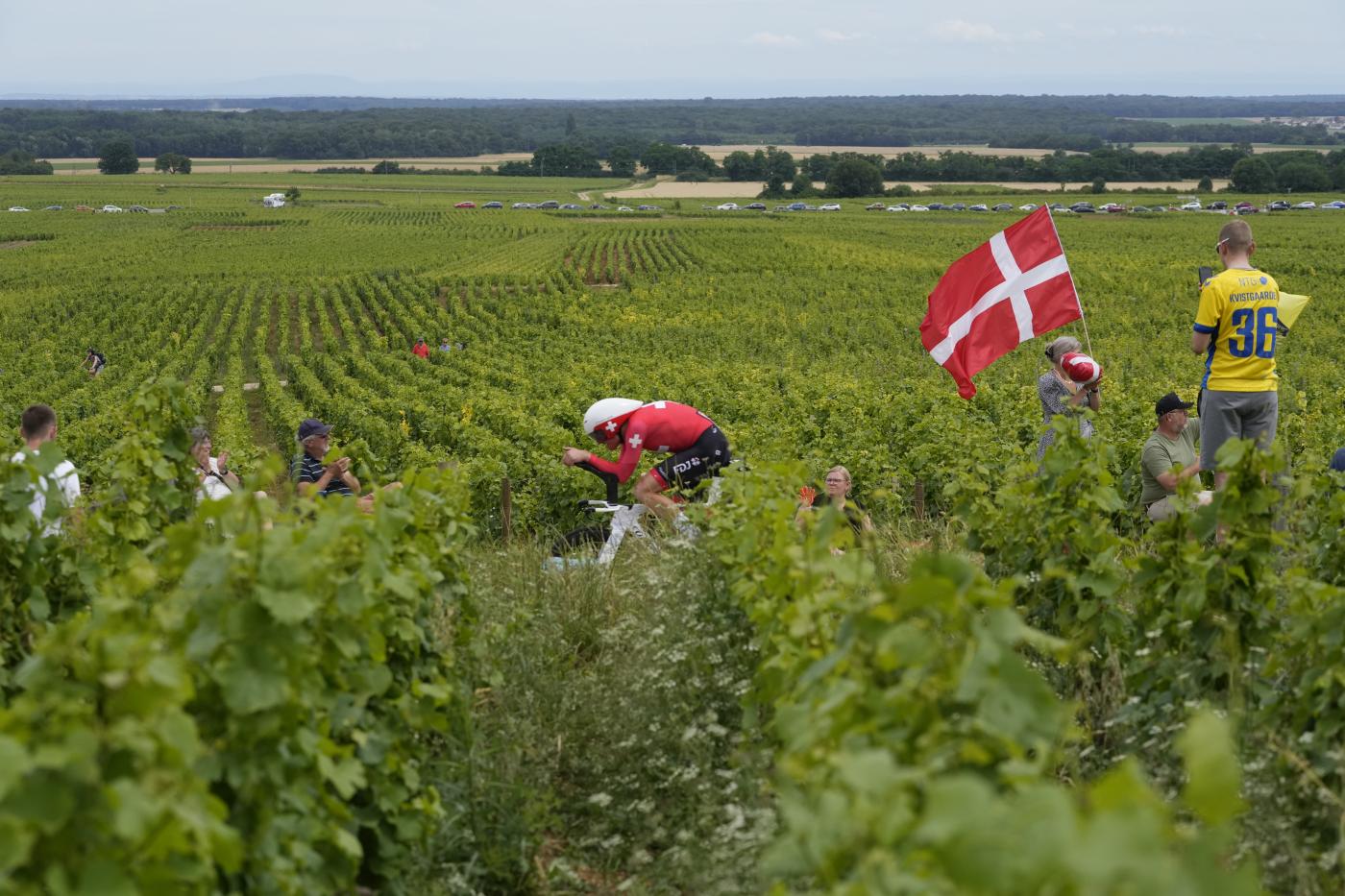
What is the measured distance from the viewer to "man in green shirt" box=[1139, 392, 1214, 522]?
7.51 meters

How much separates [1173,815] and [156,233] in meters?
72.8

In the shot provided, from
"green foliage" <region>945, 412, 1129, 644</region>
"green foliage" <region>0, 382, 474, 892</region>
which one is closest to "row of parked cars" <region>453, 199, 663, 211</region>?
"green foliage" <region>945, 412, 1129, 644</region>

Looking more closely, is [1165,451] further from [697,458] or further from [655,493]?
[655,493]

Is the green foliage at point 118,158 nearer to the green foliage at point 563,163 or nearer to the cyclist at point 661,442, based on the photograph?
the green foliage at point 563,163

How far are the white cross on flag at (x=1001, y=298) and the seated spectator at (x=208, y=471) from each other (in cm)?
486

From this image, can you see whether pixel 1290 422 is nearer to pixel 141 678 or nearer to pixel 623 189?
pixel 141 678

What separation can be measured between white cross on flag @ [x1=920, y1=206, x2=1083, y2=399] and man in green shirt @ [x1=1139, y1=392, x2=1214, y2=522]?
4.40ft

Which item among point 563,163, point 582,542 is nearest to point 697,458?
point 582,542

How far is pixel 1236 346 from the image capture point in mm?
6957

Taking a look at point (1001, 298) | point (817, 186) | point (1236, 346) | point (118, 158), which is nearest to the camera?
point (1236, 346)

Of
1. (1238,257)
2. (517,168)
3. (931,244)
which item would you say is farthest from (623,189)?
(1238,257)

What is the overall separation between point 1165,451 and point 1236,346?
905mm

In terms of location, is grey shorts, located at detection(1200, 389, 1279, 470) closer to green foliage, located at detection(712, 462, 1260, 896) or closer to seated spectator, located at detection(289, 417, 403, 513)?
green foliage, located at detection(712, 462, 1260, 896)

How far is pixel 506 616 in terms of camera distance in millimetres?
5852
